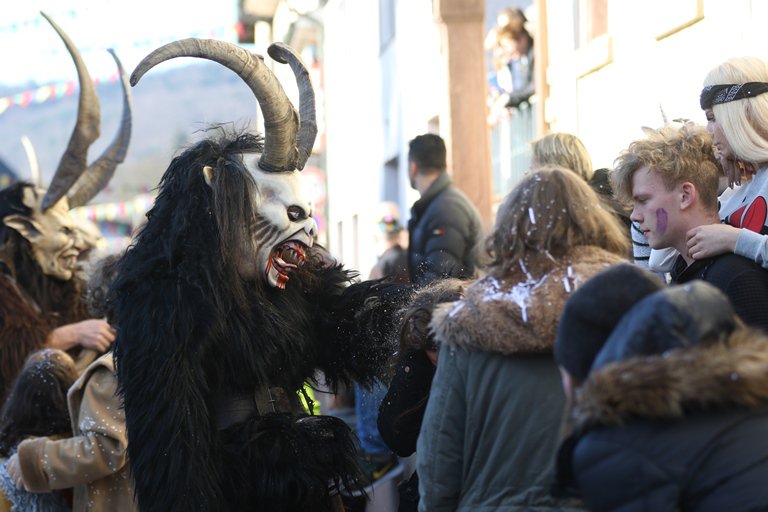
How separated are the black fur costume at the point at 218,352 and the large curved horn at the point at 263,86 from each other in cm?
14

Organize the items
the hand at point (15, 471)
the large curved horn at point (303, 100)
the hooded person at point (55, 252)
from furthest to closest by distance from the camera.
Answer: the hooded person at point (55, 252)
the hand at point (15, 471)
the large curved horn at point (303, 100)

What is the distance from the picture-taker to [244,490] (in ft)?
12.5

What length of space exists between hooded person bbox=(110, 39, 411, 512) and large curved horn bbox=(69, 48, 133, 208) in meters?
3.11

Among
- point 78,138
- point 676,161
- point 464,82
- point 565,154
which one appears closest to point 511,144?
point 464,82

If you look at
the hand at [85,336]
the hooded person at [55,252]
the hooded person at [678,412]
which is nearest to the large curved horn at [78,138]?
the hooded person at [55,252]

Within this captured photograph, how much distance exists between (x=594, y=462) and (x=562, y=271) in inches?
33.0

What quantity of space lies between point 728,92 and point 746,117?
0.35 ft

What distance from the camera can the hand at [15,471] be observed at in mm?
4844

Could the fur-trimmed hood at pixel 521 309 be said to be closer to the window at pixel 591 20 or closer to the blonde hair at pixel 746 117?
the blonde hair at pixel 746 117

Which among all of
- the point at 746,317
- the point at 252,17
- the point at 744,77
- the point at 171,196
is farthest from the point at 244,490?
the point at 252,17

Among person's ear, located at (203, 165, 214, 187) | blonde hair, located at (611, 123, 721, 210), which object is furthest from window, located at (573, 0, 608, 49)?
person's ear, located at (203, 165, 214, 187)

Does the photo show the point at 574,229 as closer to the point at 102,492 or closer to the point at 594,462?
the point at 594,462

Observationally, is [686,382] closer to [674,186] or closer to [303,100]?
[674,186]

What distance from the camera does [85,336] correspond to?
601cm
